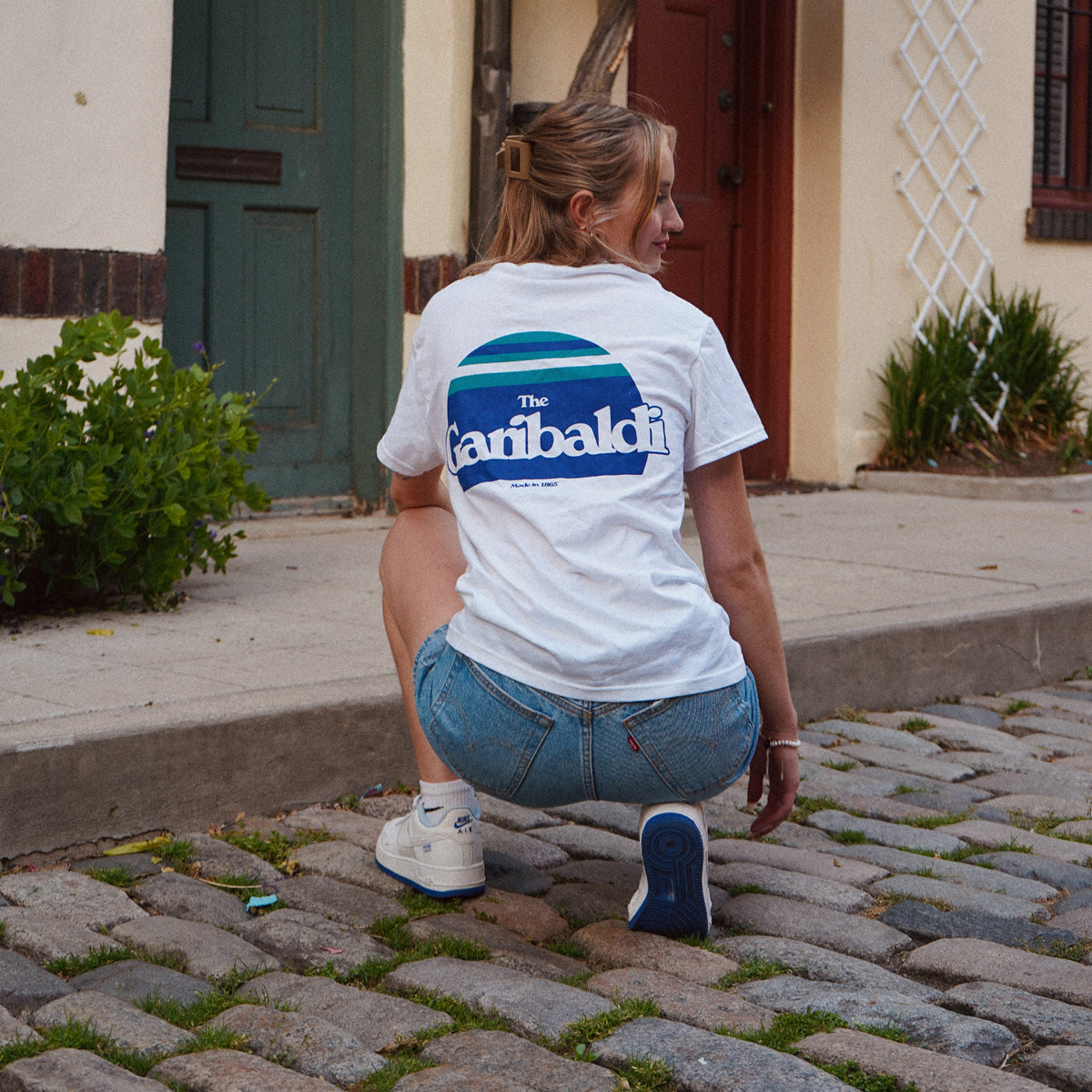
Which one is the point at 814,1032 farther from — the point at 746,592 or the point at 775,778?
the point at 746,592

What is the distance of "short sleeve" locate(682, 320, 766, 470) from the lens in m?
2.21

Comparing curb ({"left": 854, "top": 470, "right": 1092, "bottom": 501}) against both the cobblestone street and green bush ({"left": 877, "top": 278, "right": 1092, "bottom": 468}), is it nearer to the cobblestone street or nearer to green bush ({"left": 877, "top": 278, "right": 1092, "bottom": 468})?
green bush ({"left": 877, "top": 278, "right": 1092, "bottom": 468})

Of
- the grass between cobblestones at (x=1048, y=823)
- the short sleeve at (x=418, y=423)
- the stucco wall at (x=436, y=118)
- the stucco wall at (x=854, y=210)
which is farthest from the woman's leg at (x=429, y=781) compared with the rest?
the stucco wall at (x=854, y=210)

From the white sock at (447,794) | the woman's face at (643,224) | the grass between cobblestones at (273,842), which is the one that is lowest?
the grass between cobblestones at (273,842)

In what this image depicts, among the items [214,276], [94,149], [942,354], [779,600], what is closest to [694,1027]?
[779,600]

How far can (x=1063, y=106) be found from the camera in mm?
8750

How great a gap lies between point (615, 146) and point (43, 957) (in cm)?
143

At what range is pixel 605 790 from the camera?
2.24 metres

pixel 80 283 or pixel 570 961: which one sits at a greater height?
pixel 80 283

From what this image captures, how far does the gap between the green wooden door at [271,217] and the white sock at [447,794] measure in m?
3.15

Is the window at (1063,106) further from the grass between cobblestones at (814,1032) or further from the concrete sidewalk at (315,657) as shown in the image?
the grass between cobblestones at (814,1032)

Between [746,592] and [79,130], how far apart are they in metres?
3.32

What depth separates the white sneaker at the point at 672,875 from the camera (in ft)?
7.45

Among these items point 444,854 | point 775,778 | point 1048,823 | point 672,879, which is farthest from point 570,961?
point 1048,823
